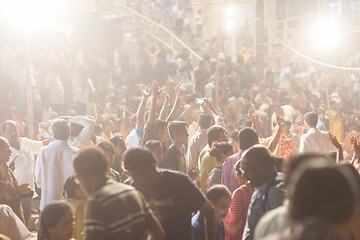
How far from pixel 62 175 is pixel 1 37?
38.2 feet

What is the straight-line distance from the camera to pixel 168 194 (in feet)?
15.9

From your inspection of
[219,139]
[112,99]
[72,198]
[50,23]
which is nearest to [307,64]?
[50,23]

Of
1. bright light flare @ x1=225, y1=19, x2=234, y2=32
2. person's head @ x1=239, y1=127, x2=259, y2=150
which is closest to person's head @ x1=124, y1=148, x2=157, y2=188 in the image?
person's head @ x1=239, y1=127, x2=259, y2=150

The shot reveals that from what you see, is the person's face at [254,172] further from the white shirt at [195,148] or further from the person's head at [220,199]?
the white shirt at [195,148]

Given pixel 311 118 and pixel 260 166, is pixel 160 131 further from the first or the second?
pixel 260 166

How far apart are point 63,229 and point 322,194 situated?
2.72 metres

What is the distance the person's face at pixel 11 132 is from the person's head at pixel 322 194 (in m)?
6.35

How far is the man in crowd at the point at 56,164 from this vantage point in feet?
24.6

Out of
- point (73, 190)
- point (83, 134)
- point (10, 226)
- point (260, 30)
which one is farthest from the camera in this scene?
point (260, 30)

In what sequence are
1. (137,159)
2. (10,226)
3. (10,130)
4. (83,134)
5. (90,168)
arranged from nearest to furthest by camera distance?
(90,168)
(137,159)
(10,226)
(10,130)
(83,134)

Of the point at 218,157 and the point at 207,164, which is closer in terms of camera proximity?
the point at 218,157

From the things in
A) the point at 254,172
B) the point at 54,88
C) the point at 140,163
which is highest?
the point at 140,163

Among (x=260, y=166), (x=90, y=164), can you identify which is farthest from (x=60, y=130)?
(x=90, y=164)

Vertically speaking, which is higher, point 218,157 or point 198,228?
point 218,157
